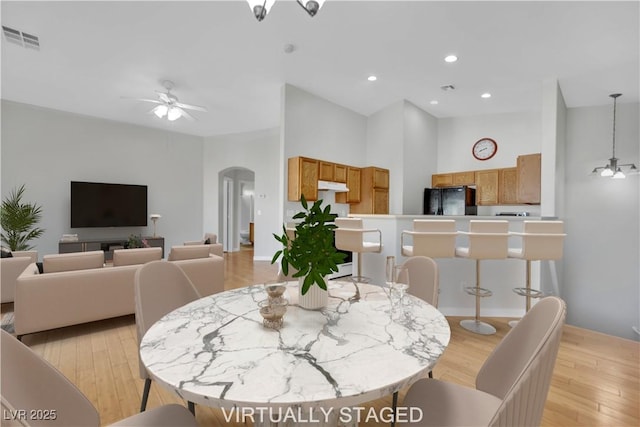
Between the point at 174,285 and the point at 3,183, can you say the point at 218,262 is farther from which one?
the point at 3,183

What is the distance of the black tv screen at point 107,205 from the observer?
5.69 metres

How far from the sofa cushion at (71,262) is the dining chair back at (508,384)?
3.20m

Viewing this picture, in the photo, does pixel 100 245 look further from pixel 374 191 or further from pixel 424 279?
pixel 424 279

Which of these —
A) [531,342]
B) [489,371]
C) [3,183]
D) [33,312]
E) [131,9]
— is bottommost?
[33,312]

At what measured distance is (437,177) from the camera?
19.8ft

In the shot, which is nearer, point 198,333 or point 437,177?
point 198,333

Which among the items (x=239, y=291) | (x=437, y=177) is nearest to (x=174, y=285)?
Result: (x=239, y=291)

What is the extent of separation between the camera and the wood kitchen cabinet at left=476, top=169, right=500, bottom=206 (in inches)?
213

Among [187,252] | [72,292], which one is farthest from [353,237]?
[72,292]

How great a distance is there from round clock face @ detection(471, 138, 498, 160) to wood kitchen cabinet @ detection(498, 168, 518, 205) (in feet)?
1.64

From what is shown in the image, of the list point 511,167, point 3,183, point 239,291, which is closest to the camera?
point 239,291

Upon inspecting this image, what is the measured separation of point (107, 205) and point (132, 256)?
386cm

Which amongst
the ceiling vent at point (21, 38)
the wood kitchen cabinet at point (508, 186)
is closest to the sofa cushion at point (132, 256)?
the ceiling vent at point (21, 38)

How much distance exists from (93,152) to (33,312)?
4.67 meters
